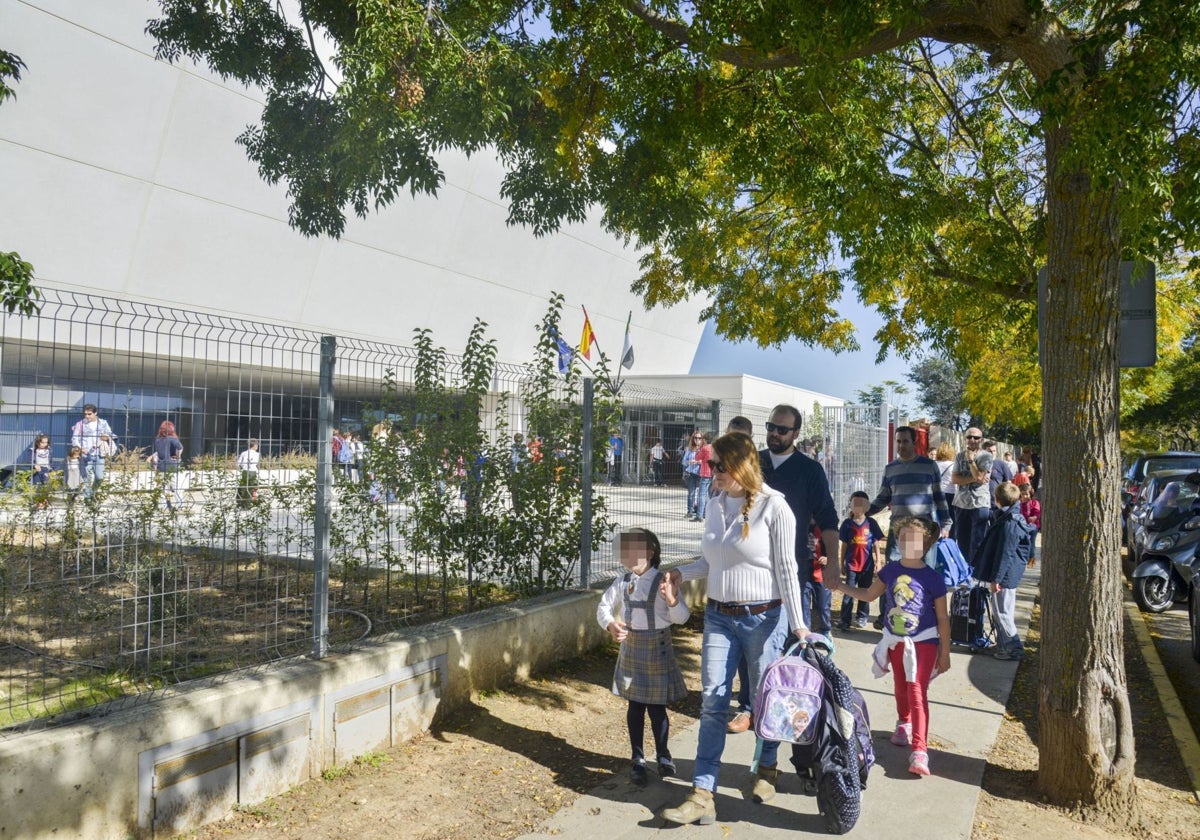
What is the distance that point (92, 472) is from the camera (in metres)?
4.22

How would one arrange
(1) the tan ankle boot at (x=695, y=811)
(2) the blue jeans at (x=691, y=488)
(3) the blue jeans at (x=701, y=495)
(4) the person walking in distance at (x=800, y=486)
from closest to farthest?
1. (1) the tan ankle boot at (x=695, y=811)
2. (4) the person walking in distance at (x=800, y=486)
3. (2) the blue jeans at (x=691, y=488)
4. (3) the blue jeans at (x=701, y=495)

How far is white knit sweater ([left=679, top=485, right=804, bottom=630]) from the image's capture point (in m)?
4.24

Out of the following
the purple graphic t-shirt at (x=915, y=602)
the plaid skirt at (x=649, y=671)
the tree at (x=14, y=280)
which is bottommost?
the plaid skirt at (x=649, y=671)

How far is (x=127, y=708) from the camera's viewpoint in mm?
3973

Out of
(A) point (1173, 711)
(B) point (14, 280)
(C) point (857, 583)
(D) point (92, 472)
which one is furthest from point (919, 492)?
(B) point (14, 280)

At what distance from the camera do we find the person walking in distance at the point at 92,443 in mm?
4117

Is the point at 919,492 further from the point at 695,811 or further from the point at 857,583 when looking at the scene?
the point at 695,811

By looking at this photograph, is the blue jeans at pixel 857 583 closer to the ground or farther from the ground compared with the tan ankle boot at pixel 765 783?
farther from the ground

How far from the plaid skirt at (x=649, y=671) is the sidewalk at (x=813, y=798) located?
19.9 inches

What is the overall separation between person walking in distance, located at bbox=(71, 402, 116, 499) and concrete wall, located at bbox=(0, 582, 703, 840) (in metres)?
1.09

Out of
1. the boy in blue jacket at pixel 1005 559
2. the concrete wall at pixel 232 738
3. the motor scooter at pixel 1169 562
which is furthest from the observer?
the motor scooter at pixel 1169 562

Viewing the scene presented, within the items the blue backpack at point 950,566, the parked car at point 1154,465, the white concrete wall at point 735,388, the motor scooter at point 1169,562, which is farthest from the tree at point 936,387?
the blue backpack at point 950,566

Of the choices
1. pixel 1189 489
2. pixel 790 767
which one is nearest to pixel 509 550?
pixel 790 767

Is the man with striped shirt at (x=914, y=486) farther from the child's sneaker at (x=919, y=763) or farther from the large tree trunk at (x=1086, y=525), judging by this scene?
the large tree trunk at (x=1086, y=525)
